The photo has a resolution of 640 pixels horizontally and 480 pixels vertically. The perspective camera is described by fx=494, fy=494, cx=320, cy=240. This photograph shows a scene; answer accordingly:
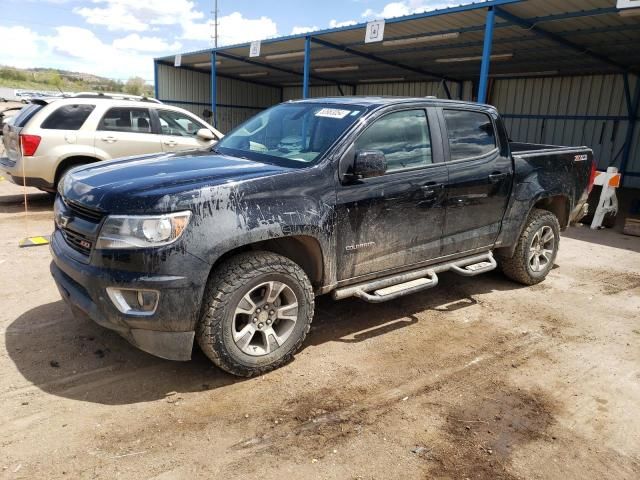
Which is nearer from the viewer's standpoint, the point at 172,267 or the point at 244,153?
the point at 172,267

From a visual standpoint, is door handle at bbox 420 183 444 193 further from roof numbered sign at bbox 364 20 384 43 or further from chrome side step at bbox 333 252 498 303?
roof numbered sign at bbox 364 20 384 43

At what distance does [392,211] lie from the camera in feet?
12.8

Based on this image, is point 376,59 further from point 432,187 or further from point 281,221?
point 281,221

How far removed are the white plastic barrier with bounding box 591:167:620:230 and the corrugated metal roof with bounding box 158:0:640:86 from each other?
2.95m

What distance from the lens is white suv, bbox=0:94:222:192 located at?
7.61 metres

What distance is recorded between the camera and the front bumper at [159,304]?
291 centimetres

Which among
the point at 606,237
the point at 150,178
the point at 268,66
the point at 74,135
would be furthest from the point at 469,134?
the point at 268,66

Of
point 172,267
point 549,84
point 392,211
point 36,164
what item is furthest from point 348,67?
point 172,267

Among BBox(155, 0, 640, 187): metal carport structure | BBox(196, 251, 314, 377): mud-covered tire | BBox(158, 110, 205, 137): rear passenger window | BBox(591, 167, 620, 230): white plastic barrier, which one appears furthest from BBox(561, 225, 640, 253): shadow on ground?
BBox(158, 110, 205, 137): rear passenger window

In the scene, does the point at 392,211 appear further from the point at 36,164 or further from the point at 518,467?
the point at 36,164

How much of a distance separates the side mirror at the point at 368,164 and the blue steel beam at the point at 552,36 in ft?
23.9

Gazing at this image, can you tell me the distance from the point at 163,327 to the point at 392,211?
194cm

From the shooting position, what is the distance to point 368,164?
358cm

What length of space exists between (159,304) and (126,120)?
6.39 meters
